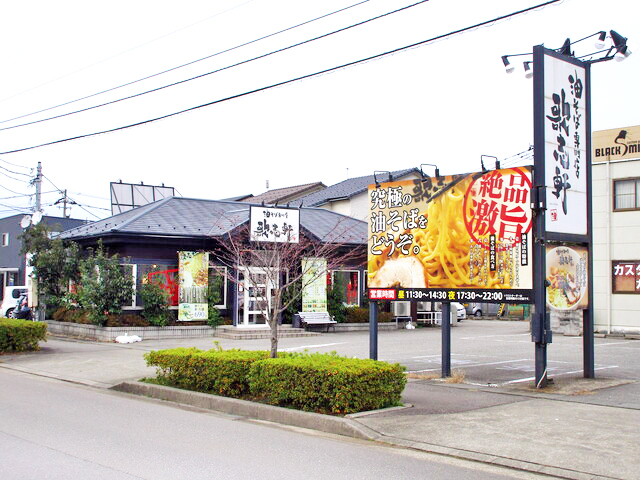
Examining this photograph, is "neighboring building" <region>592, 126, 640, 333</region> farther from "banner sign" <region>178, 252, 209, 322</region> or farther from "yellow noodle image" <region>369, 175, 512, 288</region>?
"yellow noodle image" <region>369, 175, 512, 288</region>

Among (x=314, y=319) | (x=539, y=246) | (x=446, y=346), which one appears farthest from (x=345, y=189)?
(x=539, y=246)

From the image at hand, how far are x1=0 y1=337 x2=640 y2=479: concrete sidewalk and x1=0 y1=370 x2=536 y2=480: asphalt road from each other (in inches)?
10.9

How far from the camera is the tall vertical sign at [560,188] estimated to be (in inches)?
476

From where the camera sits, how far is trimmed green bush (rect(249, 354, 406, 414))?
9734 millimetres

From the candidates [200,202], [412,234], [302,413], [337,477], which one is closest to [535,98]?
[412,234]

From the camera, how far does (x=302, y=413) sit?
31.9 feet

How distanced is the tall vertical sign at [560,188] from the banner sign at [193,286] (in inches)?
609

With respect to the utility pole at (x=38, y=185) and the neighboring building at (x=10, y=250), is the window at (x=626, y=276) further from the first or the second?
the neighboring building at (x=10, y=250)

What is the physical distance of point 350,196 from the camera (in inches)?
1641

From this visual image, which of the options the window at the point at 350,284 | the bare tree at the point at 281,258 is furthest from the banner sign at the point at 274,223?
the window at the point at 350,284

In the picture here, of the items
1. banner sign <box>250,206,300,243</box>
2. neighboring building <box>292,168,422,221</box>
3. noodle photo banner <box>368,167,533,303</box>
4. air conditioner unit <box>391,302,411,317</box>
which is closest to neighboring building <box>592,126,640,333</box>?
air conditioner unit <box>391,302,411,317</box>

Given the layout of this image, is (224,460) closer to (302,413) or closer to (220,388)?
(302,413)

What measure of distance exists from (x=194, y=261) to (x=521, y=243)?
51.7ft

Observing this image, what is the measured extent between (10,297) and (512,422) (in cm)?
2881
